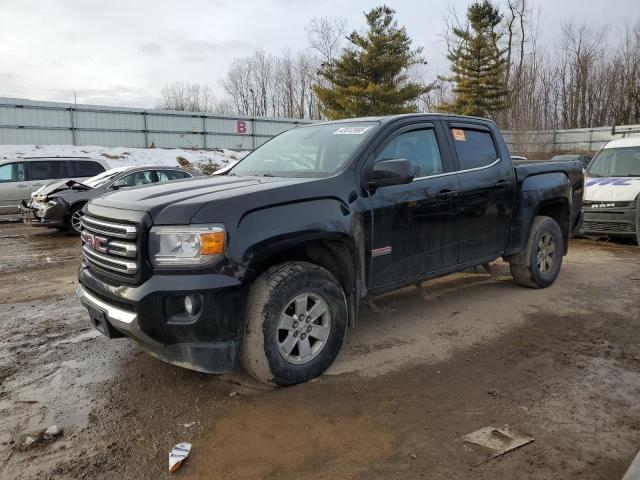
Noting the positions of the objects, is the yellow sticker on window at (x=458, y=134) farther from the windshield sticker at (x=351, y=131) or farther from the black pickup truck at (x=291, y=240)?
the windshield sticker at (x=351, y=131)

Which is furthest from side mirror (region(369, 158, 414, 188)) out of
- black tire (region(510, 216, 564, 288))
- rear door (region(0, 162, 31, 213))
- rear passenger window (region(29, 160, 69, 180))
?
rear door (region(0, 162, 31, 213))

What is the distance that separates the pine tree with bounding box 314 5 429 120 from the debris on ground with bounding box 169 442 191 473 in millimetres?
30006

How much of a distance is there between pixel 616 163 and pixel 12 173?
49.4 feet

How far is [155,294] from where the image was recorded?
302cm

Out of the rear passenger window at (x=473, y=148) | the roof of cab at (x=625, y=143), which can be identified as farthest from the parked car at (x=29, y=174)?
the roof of cab at (x=625, y=143)

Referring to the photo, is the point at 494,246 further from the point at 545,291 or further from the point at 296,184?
the point at 296,184

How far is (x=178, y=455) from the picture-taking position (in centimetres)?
271

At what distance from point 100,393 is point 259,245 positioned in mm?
1594

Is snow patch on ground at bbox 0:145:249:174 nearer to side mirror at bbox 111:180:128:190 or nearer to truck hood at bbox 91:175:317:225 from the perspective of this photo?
side mirror at bbox 111:180:128:190

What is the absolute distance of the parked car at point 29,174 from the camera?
1389 cm

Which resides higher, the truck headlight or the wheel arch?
the truck headlight

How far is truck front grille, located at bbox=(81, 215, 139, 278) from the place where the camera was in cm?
313

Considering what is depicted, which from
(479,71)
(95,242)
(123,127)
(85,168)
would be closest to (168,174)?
(85,168)

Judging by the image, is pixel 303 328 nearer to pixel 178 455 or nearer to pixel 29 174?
pixel 178 455
